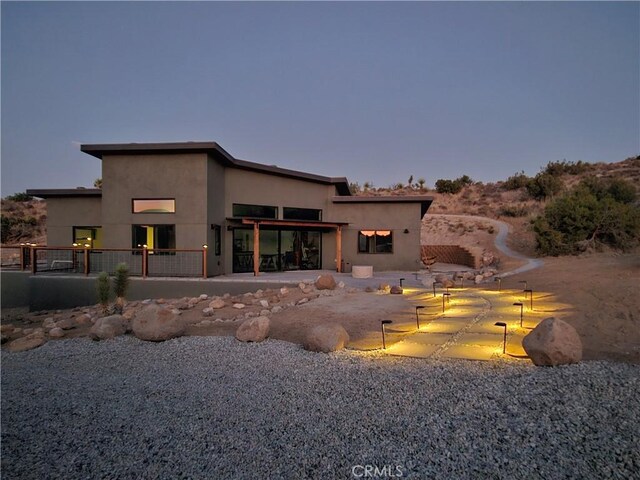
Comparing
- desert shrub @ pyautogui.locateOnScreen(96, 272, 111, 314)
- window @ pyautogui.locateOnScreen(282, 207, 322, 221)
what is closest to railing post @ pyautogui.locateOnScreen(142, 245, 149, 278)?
desert shrub @ pyautogui.locateOnScreen(96, 272, 111, 314)

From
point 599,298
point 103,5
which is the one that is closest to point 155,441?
point 599,298

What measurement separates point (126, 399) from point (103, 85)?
2155 centimetres

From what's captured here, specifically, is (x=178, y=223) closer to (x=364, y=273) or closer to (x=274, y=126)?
(x=364, y=273)

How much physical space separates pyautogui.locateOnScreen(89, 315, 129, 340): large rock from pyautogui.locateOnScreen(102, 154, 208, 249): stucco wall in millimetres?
5911

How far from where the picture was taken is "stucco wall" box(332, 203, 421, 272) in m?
17.8

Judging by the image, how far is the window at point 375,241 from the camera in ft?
59.2

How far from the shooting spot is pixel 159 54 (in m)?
20.5

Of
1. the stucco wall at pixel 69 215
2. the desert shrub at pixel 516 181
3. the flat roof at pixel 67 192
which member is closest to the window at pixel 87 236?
the stucco wall at pixel 69 215

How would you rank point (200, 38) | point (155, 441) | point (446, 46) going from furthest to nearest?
point (200, 38)
point (446, 46)
point (155, 441)

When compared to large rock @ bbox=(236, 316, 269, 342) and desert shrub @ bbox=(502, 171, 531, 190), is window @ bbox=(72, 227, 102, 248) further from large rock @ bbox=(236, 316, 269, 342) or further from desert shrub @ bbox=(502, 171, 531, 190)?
desert shrub @ bbox=(502, 171, 531, 190)

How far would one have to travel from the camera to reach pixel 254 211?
16.4 m

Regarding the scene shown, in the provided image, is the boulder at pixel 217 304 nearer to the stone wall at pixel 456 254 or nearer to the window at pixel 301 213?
the window at pixel 301 213

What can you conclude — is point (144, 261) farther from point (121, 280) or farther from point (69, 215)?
point (69, 215)

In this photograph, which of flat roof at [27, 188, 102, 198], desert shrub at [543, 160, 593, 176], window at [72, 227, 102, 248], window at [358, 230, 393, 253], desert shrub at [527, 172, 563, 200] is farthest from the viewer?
desert shrub at [543, 160, 593, 176]
